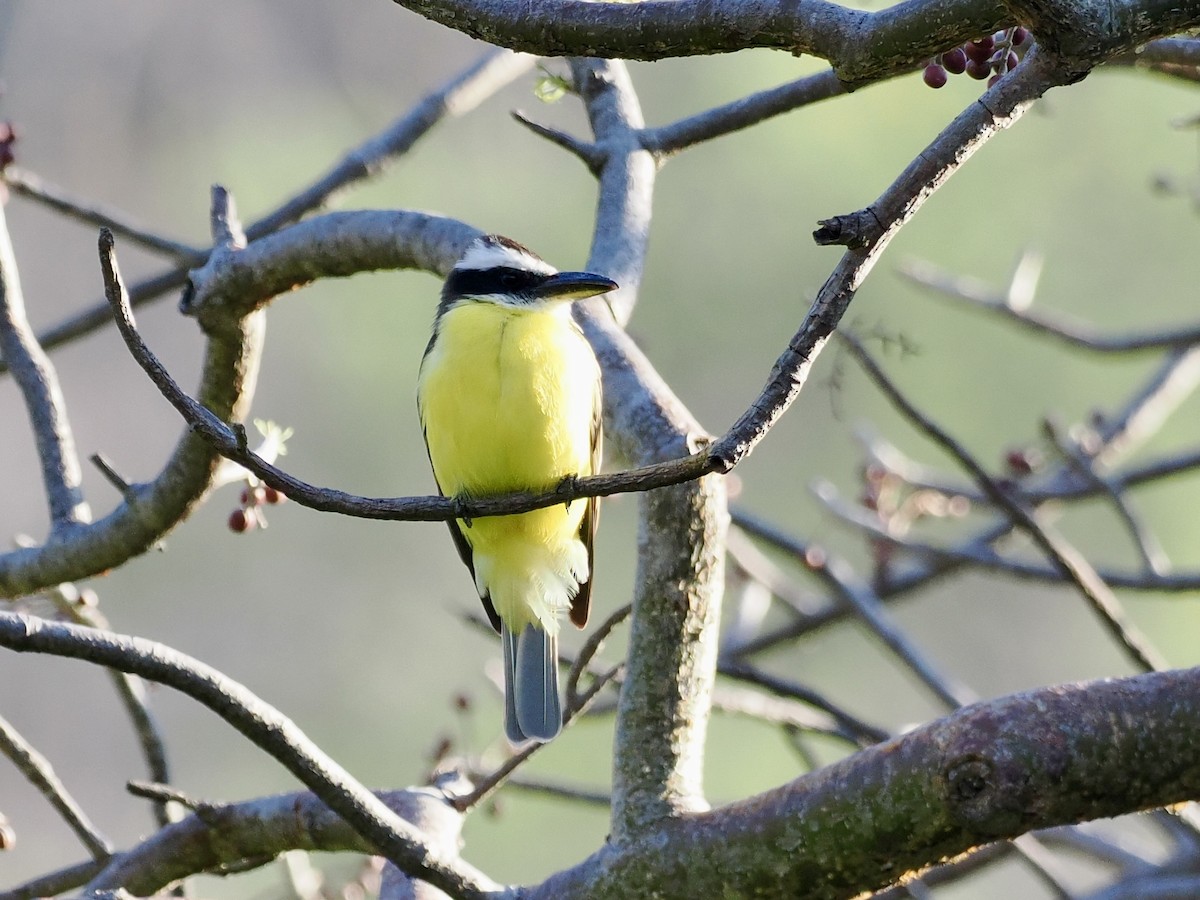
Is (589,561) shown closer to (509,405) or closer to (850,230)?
(509,405)

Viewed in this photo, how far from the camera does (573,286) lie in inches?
118

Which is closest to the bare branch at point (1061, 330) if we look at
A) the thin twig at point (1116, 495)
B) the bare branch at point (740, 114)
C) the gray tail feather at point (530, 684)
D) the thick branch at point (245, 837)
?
the thin twig at point (1116, 495)

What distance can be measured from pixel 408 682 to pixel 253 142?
5815 millimetres

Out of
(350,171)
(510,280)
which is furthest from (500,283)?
(350,171)

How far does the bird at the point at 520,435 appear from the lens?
3182mm

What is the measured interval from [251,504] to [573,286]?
78cm

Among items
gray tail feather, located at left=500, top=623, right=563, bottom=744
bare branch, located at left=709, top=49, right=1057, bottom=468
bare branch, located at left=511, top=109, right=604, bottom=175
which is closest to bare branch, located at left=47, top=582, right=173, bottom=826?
gray tail feather, located at left=500, top=623, right=563, bottom=744

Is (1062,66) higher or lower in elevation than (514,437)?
lower

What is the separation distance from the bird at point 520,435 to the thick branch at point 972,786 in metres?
1.15

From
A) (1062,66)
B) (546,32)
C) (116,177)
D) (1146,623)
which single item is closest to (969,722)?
(1062,66)

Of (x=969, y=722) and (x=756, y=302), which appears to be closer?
(x=969, y=722)

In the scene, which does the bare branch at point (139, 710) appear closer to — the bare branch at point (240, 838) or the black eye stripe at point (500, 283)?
the bare branch at point (240, 838)

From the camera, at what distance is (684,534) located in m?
2.17

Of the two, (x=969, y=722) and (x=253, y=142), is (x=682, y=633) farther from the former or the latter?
(x=253, y=142)
